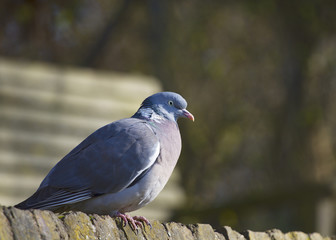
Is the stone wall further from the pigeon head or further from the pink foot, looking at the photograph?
the pigeon head

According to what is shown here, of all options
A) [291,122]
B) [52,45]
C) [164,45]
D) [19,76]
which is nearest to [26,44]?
[52,45]

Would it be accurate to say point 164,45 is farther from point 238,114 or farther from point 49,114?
point 49,114

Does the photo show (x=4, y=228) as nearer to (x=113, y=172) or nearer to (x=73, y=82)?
(x=113, y=172)

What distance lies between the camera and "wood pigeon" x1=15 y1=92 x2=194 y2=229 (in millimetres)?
3419

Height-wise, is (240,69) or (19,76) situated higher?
(240,69)

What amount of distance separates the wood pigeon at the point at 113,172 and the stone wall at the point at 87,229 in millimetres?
565

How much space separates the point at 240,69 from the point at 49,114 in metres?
5.99

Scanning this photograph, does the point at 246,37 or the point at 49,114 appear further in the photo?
the point at 246,37

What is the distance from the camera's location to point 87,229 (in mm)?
2523

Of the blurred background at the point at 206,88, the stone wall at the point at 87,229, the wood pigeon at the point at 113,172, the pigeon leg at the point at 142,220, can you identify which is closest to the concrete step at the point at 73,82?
the blurred background at the point at 206,88

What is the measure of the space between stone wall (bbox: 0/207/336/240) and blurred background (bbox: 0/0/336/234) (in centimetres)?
346

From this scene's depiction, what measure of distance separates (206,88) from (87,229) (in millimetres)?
9472

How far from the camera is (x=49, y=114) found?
21.1 ft

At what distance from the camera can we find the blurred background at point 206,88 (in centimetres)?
641
